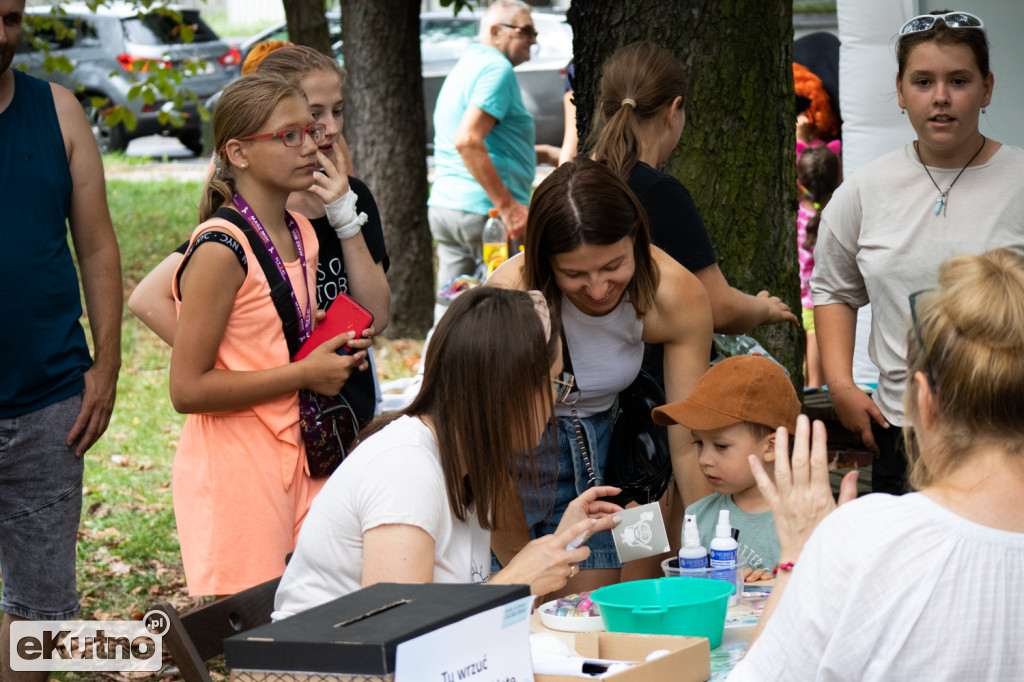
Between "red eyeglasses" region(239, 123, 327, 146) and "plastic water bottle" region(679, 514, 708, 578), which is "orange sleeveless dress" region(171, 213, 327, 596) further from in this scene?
"plastic water bottle" region(679, 514, 708, 578)

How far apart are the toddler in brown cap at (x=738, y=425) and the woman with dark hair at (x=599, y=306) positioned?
8.3 inches

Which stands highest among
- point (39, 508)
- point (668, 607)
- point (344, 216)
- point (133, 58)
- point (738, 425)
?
point (133, 58)

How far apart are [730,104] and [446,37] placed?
1155 centimetres

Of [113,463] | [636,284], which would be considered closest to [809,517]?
[636,284]

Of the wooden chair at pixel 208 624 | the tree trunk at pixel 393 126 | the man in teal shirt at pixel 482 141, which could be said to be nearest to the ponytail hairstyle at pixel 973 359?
the wooden chair at pixel 208 624

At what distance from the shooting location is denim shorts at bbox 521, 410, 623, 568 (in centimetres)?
299

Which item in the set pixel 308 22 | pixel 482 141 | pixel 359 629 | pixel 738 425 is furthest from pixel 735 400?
pixel 308 22

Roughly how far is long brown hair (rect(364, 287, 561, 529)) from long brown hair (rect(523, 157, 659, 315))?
0.52 metres

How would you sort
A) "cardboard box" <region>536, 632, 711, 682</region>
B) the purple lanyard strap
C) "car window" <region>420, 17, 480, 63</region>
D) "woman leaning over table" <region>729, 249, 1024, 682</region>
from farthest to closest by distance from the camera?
"car window" <region>420, 17, 480, 63</region> < the purple lanyard strap < "cardboard box" <region>536, 632, 711, 682</region> < "woman leaning over table" <region>729, 249, 1024, 682</region>

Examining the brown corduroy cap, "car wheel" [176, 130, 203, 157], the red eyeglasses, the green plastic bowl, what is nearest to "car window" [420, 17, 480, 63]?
"car wheel" [176, 130, 203, 157]

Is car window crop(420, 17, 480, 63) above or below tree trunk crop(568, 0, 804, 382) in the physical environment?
above

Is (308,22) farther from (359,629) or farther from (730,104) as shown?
(359,629)

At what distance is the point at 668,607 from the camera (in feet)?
6.68

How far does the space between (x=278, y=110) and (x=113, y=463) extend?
4.31 meters
